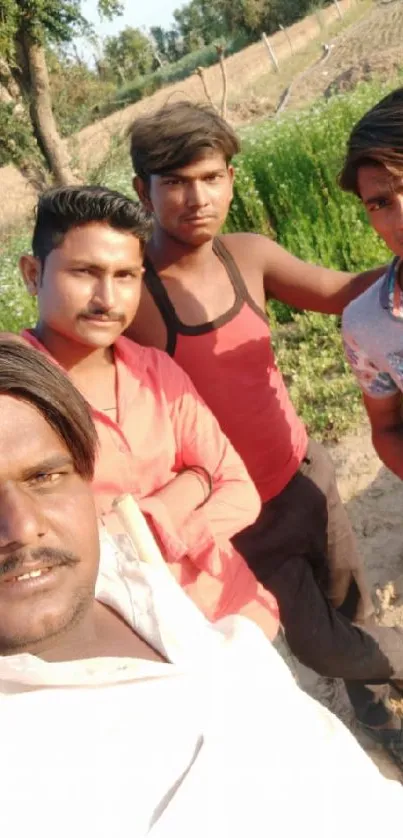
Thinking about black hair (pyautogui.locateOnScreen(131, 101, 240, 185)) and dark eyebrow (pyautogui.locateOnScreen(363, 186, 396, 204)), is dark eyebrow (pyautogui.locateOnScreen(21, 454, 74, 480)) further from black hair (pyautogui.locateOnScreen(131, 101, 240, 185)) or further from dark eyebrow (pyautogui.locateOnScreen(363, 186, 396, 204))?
black hair (pyautogui.locateOnScreen(131, 101, 240, 185))

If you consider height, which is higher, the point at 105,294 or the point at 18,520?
the point at 105,294

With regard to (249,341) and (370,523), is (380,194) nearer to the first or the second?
(249,341)

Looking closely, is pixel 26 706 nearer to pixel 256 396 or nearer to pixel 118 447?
pixel 118 447

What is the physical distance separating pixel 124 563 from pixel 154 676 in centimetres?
33

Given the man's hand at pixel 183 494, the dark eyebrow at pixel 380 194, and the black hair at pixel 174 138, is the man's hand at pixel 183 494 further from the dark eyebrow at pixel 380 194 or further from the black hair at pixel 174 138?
the black hair at pixel 174 138

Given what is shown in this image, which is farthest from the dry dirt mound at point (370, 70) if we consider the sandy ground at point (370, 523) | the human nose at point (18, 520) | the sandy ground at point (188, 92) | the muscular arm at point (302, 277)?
the human nose at point (18, 520)

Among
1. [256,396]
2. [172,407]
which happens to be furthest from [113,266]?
[256,396]

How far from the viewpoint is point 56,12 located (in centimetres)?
1753

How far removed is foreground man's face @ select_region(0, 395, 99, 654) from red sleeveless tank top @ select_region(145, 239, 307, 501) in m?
0.94

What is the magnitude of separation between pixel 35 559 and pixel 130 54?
2652 inches

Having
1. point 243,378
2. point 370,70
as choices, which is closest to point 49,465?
point 243,378

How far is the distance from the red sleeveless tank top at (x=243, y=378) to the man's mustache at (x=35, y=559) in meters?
1.10

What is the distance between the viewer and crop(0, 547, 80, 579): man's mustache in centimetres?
102

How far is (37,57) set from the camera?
17.4 metres
